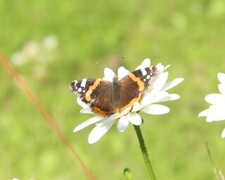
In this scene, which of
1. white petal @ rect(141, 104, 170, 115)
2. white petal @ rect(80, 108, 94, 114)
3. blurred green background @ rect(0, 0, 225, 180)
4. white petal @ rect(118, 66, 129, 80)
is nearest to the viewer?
white petal @ rect(141, 104, 170, 115)

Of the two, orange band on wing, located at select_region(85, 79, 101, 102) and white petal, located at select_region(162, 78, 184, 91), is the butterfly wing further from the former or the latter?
white petal, located at select_region(162, 78, 184, 91)

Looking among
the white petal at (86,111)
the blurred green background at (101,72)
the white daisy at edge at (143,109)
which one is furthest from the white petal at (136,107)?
the blurred green background at (101,72)

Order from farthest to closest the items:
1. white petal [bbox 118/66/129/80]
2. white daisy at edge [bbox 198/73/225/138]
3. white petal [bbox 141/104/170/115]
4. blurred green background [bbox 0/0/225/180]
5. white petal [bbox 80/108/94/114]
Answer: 1. blurred green background [bbox 0/0/225/180]
2. white petal [bbox 118/66/129/80]
3. white petal [bbox 80/108/94/114]
4. white petal [bbox 141/104/170/115]
5. white daisy at edge [bbox 198/73/225/138]

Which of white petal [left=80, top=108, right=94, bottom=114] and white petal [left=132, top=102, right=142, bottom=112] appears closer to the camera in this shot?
white petal [left=132, top=102, right=142, bottom=112]

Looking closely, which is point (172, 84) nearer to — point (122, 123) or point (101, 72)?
point (122, 123)

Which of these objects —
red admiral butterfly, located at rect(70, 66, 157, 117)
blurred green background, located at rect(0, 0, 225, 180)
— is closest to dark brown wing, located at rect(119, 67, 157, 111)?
red admiral butterfly, located at rect(70, 66, 157, 117)

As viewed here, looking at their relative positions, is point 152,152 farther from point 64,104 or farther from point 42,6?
point 42,6

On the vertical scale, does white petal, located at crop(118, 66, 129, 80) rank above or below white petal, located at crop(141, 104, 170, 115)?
above
